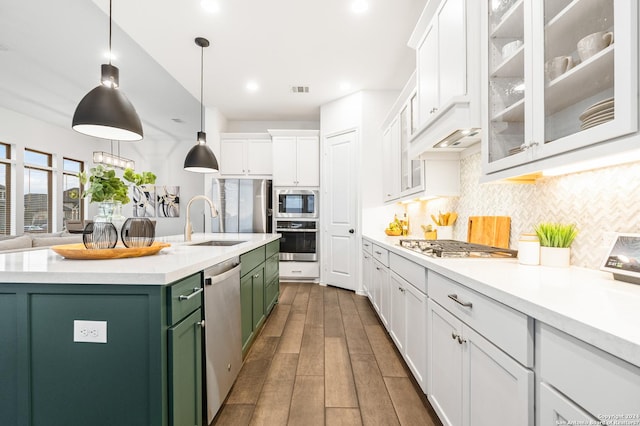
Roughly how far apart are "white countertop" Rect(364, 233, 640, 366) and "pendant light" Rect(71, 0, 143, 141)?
6.11 feet

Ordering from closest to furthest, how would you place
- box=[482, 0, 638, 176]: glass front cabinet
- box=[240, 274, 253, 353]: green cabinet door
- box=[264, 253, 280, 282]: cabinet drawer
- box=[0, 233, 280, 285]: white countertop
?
box=[482, 0, 638, 176]: glass front cabinet
box=[0, 233, 280, 285]: white countertop
box=[240, 274, 253, 353]: green cabinet door
box=[264, 253, 280, 282]: cabinet drawer

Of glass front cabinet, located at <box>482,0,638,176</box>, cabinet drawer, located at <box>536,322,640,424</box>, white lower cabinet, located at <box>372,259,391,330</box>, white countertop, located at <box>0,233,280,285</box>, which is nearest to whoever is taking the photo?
cabinet drawer, located at <box>536,322,640,424</box>

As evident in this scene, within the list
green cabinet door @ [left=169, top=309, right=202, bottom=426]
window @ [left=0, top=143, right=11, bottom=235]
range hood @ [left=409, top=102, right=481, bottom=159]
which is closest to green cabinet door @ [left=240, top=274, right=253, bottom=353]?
green cabinet door @ [left=169, top=309, right=202, bottom=426]

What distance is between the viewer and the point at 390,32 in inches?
116

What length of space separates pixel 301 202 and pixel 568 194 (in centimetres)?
374

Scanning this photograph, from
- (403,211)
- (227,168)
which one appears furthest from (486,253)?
(227,168)

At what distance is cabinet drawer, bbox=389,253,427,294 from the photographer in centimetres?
166

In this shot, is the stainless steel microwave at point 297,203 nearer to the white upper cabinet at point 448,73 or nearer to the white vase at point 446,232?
the white vase at point 446,232

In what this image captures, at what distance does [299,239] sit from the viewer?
15.7 feet

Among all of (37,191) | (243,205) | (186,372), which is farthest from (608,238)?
(37,191)

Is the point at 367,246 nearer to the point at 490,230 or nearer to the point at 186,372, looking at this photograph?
the point at 490,230

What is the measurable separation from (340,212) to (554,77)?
3.46m

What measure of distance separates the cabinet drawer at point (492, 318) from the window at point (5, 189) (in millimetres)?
8182

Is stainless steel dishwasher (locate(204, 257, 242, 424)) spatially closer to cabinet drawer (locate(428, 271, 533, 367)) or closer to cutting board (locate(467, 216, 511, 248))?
cabinet drawer (locate(428, 271, 533, 367))
